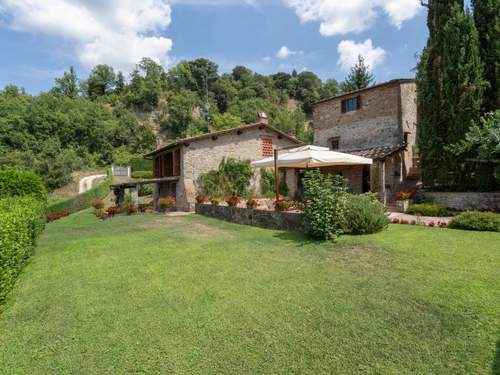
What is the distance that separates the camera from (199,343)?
124 inches

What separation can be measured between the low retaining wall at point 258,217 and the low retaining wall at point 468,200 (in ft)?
26.4

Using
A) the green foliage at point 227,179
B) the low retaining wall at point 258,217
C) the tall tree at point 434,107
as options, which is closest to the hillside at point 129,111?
the green foliage at point 227,179

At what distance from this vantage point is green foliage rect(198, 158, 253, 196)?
711 inches

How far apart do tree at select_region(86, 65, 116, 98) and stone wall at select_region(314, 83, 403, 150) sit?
7892 centimetres

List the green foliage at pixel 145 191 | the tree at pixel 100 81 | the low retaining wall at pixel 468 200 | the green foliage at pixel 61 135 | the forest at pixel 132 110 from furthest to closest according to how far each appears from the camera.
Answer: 1. the tree at pixel 100 81
2. the forest at pixel 132 110
3. the green foliage at pixel 61 135
4. the green foliage at pixel 145 191
5. the low retaining wall at pixel 468 200

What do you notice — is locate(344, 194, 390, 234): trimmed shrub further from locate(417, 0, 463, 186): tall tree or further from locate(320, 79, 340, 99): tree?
locate(320, 79, 340, 99): tree

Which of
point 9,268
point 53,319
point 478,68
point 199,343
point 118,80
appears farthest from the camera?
point 118,80

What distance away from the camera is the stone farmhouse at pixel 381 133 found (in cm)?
1543

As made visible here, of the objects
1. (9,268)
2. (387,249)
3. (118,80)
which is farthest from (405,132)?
(118,80)

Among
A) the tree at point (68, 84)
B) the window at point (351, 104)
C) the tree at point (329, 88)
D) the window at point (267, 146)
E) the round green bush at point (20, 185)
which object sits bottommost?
the round green bush at point (20, 185)

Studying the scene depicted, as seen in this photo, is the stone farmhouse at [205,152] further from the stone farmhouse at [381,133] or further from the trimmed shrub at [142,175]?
the trimmed shrub at [142,175]

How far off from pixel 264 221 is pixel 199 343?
7.66 meters

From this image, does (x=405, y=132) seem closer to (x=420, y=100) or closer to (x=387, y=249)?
(x=420, y=100)

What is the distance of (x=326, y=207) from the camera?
7.32 metres
